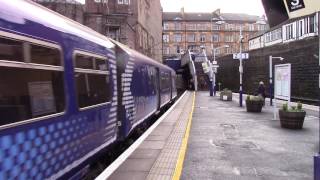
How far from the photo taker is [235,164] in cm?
870

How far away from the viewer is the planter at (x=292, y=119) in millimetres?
14141

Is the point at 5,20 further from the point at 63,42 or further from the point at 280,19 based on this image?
the point at 280,19

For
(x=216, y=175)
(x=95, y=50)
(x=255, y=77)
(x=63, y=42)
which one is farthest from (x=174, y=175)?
(x=255, y=77)

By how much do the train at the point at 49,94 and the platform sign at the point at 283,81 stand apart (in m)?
9.26

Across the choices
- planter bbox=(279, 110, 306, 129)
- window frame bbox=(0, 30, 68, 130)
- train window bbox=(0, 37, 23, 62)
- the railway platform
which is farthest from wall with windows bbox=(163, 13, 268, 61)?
train window bbox=(0, 37, 23, 62)

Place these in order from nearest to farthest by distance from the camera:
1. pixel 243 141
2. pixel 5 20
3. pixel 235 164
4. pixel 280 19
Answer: pixel 5 20
pixel 280 19
pixel 235 164
pixel 243 141

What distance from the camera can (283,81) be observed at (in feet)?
53.8

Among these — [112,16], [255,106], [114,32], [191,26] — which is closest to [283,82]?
[255,106]

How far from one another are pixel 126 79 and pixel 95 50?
2.98m

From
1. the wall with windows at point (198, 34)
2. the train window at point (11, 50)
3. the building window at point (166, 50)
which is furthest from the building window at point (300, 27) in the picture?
the wall with windows at point (198, 34)

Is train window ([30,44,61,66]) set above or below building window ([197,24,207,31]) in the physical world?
below

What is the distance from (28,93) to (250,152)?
6.64m

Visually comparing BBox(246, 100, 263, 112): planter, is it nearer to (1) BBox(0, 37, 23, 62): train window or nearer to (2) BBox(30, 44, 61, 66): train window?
(2) BBox(30, 44, 61, 66): train window

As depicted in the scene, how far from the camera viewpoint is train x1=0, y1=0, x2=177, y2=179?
4.28 metres
